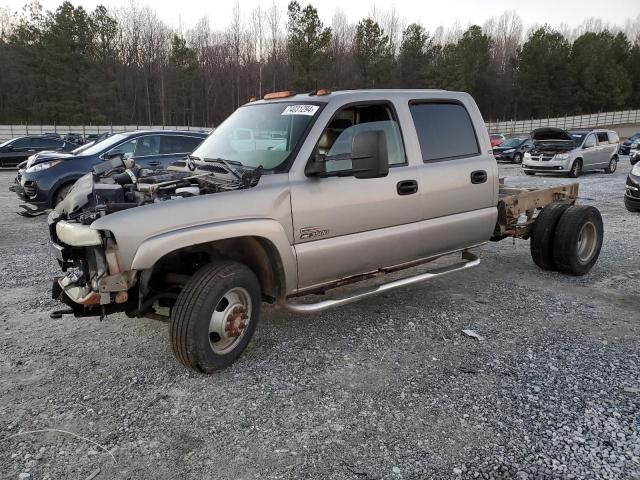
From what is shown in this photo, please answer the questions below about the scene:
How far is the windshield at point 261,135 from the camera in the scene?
387cm

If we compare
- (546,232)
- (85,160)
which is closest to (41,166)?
(85,160)

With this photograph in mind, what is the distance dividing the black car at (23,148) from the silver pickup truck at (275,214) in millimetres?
19729

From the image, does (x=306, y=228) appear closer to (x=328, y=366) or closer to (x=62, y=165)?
(x=328, y=366)

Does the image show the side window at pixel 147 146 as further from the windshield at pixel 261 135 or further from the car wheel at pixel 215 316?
the car wheel at pixel 215 316

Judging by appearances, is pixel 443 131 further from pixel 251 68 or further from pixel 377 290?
pixel 251 68

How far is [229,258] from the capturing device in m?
3.89

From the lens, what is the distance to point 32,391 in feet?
10.9

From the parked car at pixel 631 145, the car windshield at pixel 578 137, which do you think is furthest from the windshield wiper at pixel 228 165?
the parked car at pixel 631 145

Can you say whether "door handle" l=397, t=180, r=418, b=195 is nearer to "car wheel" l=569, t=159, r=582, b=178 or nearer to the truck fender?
the truck fender

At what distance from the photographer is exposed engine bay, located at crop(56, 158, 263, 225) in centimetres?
337

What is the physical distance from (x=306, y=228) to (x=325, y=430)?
1437mm

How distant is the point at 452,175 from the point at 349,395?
2351 mm

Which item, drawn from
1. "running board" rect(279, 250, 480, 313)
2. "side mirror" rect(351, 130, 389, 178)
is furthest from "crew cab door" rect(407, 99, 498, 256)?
"side mirror" rect(351, 130, 389, 178)

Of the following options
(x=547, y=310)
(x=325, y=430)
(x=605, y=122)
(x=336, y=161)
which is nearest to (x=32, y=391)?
(x=325, y=430)
